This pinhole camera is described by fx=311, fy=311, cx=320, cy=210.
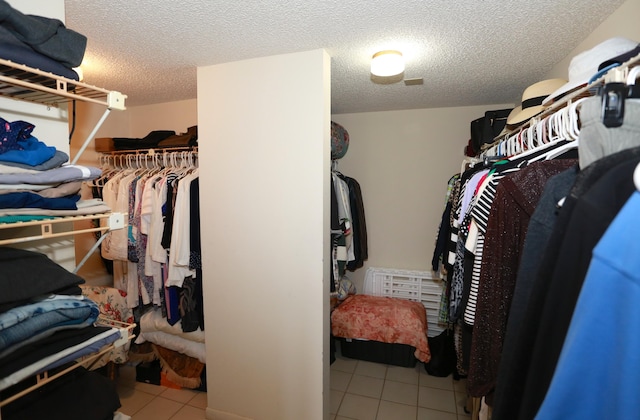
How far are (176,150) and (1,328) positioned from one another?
6.46ft

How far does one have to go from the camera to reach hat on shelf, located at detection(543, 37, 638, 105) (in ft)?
3.35

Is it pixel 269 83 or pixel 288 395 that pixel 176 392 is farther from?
pixel 269 83

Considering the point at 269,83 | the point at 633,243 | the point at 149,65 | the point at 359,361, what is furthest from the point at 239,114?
the point at 359,361

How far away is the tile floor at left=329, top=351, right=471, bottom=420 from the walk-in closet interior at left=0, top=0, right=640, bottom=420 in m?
0.02

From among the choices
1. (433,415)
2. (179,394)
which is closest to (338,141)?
(433,415)

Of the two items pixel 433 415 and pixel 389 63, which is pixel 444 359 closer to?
pixel 433 415

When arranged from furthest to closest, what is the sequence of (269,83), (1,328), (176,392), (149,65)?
(176,392) < (149,65) < (269,83) < (1,328)

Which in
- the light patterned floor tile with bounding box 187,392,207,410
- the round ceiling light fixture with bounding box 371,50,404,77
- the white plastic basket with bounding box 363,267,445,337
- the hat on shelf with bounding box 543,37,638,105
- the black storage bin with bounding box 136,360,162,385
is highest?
the round ceiling light fixture with bounding box 371,50,404,77

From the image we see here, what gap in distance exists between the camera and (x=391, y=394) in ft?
7.91

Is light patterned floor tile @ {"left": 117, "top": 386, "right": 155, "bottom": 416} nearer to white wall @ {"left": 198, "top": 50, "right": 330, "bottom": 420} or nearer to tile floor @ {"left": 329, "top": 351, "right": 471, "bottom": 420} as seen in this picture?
white wall @ {"left": 198, "top": 50, "right": 330, "bottom": 420}

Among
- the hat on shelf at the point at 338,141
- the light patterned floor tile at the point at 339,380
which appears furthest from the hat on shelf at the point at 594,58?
the light patterned floor tile at the point at 339,380

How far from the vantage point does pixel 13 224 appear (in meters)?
0.75

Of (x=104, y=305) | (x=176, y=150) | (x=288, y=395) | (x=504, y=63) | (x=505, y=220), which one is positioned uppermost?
(x=504, y=63)

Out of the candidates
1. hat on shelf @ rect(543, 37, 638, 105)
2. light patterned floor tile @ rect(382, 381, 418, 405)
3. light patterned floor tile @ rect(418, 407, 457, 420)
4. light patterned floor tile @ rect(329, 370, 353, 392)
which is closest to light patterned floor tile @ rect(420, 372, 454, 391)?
light patterned floor tile @ rect(382, 381, 418, 405)
